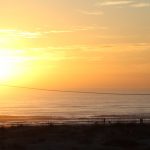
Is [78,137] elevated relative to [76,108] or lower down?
lower down

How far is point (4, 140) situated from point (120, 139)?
6507 millimetres

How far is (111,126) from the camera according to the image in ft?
104

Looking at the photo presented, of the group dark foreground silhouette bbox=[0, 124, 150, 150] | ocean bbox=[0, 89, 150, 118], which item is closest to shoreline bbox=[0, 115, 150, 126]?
dark foreground silhouette bbox=[0, 124, 150, 150]

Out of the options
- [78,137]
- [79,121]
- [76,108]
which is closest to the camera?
[78,137]

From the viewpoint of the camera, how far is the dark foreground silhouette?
2467 centimetres

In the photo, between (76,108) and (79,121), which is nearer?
(79,121)

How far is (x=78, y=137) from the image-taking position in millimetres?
27891

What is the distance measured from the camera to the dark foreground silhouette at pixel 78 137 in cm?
2467

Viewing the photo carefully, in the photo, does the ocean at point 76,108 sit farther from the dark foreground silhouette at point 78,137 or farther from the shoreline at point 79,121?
the dark foreground silhouette at point 78,137

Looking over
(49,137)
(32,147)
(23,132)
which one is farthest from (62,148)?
(23,132)

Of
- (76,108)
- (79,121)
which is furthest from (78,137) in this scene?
(76,108)

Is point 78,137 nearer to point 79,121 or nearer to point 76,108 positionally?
point 79,121

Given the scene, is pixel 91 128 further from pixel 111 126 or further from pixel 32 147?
pixel 32 147

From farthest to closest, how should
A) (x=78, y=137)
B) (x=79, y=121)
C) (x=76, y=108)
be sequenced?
(x=76, y=108) < (x=79, y=121) < (x=78, y=137)
